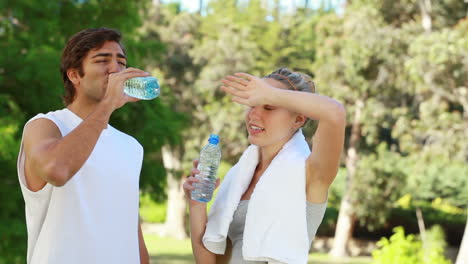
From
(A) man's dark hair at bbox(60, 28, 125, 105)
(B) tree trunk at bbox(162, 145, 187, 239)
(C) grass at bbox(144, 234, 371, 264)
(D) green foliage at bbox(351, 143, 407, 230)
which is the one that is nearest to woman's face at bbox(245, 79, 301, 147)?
(A) man's dark hair at bbox(60, 28, 125, 105)

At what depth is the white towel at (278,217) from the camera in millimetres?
2602

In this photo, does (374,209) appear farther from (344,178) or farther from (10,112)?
(10,112)

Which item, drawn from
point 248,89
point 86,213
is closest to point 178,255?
point 86,213

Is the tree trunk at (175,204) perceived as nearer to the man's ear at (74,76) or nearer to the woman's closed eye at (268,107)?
the man's ear at (74,76)

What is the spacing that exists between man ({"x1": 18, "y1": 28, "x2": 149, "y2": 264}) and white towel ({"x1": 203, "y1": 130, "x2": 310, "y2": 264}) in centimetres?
37

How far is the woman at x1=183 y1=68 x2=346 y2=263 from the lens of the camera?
2514 millimetres

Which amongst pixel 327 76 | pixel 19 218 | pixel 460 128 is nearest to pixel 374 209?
pixel 327 76

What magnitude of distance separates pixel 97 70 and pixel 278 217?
35.1 inches

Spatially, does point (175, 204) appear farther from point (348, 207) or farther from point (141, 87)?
point (141, 87)

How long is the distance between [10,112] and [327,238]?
19.3 m

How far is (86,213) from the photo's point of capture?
2678 millimetres

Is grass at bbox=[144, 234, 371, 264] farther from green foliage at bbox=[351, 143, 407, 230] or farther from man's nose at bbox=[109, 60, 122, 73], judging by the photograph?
man's nose at bbox=[109, 60, 122, 73]

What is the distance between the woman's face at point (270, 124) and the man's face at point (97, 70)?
0.56 metres

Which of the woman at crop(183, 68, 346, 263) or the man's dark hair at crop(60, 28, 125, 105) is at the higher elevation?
the man's dark hair at crop(60, 28, 125, 105)
